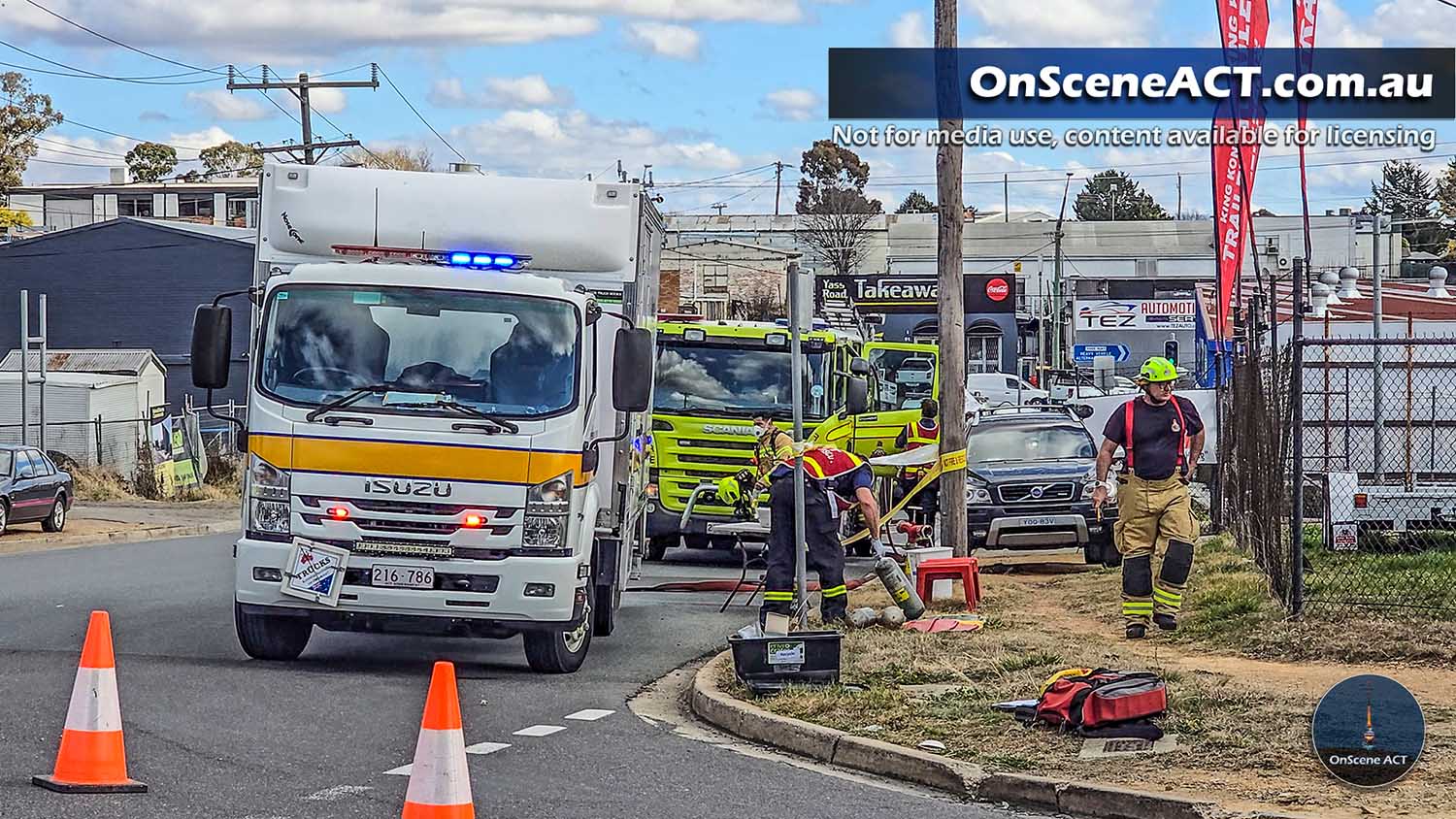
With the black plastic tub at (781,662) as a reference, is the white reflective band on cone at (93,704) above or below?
above

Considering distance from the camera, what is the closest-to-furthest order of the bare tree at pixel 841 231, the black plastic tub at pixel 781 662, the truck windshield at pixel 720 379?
1. the black plastic tub at pixel 781 662
2. the truck windshield at pixel 720 379
3. the bare tree at pixel 841 231

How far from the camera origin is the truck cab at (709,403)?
67.0 ft

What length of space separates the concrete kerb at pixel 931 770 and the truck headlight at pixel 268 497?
271cm

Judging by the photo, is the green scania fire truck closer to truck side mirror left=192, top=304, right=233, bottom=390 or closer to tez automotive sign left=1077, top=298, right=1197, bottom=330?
truck side mirror left=192, top=304, right=233, bottom=390

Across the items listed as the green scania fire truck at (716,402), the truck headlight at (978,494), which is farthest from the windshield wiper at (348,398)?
the truck headlight at (978,494)

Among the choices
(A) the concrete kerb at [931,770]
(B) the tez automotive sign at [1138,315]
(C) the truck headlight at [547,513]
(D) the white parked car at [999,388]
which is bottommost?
(A) the concrete kerb at [931,770]

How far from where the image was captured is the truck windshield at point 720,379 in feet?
67.4

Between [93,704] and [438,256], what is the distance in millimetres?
4895

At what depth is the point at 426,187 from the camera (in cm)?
1181

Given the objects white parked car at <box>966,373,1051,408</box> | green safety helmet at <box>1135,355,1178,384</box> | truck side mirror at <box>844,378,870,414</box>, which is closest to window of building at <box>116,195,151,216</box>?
white parked car at <box>966,373,1051,408</box>

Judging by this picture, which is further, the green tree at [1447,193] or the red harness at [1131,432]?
the green tree at [1447,193]

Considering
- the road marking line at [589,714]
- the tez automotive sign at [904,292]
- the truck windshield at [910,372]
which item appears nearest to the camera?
the road marking line at [589,714]

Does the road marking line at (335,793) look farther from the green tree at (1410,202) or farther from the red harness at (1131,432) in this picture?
the green tree at (1410,202)

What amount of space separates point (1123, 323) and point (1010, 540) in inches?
1390
